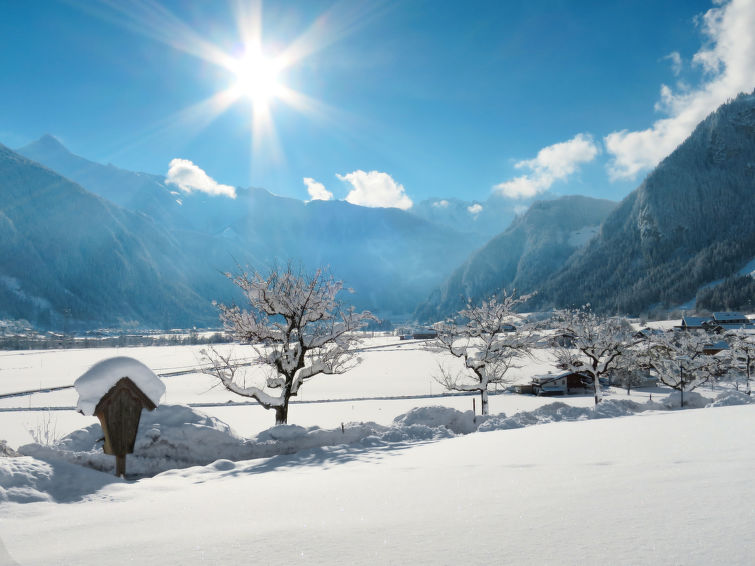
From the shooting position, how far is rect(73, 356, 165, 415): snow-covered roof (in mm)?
10172

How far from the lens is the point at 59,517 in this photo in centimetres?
521

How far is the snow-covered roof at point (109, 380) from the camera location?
33.4 ft

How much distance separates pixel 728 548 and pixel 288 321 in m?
17.3

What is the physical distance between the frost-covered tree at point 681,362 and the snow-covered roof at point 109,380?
5191 centimetres

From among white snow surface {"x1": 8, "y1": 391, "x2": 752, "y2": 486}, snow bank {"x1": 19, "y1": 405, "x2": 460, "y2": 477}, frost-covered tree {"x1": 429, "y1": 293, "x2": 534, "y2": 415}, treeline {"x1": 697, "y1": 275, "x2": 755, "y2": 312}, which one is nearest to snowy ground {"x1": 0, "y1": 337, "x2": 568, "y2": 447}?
white snow surface {"x1": 8, "y1": 391, "x2": 752, "y2": 486}

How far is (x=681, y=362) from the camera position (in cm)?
4900

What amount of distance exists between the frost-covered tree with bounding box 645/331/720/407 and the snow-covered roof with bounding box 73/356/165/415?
2044 inches

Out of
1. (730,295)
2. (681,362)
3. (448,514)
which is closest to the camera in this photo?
(448,514)

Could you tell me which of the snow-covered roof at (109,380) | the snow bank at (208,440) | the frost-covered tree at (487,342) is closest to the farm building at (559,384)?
the frost-covered tree at (487,342)

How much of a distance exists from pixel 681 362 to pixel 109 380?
56.1 metres

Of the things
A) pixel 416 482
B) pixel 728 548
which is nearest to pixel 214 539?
pixel 416 482

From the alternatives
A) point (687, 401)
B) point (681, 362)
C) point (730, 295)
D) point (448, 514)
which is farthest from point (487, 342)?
point (730, 295)

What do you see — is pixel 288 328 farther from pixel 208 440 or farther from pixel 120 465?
pixel 120 465

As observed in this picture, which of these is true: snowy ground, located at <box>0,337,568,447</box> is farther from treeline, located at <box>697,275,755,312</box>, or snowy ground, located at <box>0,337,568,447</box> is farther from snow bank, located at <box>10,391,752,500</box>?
treeline, located at <box>697,275,755,312</box>
